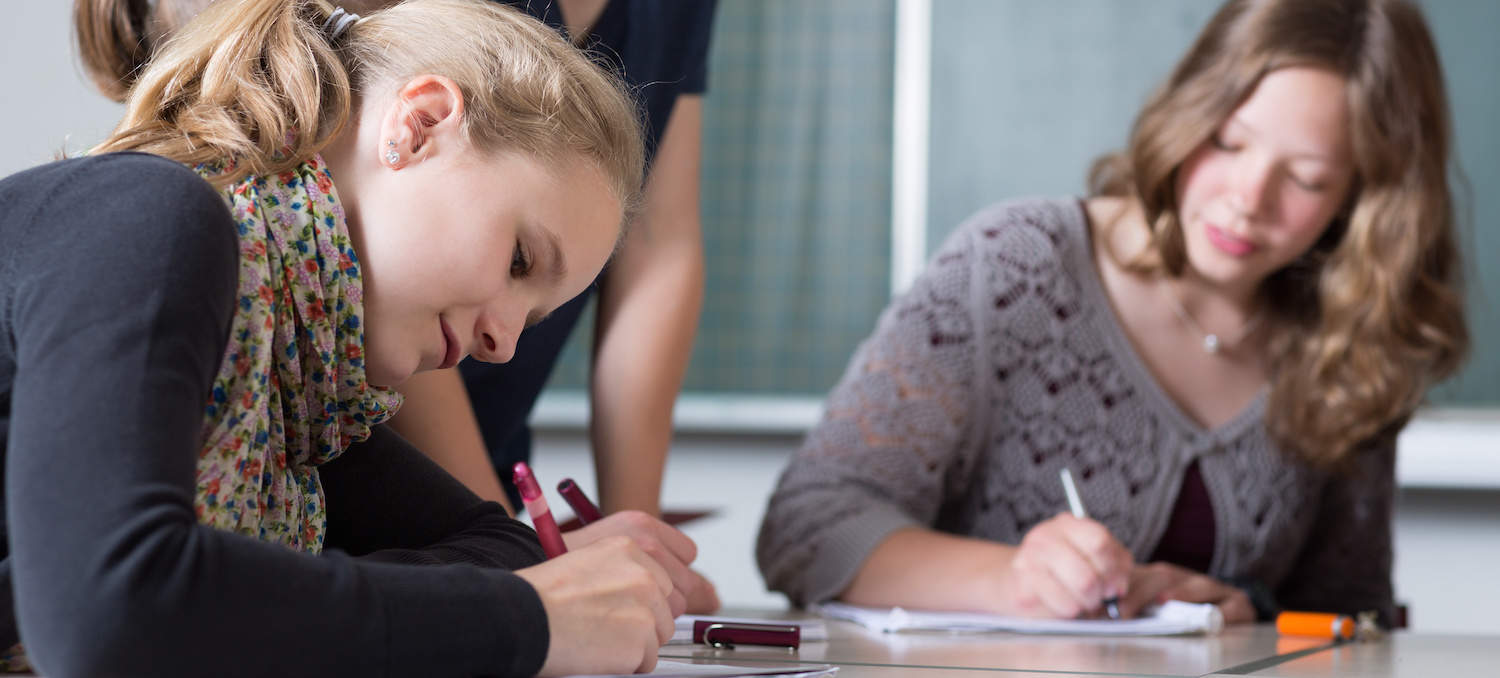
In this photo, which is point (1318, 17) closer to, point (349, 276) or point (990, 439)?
point (990, 439)

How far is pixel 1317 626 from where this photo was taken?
1.13 m

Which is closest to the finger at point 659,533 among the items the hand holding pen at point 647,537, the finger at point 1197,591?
the hand holding pen at point 647,537

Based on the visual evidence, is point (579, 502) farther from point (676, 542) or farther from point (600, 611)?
point (600, 611)

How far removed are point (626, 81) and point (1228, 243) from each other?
0.74m

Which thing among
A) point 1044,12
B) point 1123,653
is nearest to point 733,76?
point 1044,12

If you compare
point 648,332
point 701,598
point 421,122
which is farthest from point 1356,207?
point 421,122

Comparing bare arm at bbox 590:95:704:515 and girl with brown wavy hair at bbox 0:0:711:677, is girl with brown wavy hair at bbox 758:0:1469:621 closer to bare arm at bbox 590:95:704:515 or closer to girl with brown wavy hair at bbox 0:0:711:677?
bare arm at bbox 590:95:704:515

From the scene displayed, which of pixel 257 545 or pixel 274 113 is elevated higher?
pixel 274 113

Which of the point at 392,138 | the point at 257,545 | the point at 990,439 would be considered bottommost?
the point at 990,439

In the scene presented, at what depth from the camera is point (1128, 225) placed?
1.57 meters

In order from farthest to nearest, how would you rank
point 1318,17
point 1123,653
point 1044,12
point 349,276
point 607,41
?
1. point 1044,12
2. point 1318,17
3. point 607,41
4. point 1123,653
5. point 349,276

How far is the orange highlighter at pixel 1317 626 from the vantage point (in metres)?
1.10

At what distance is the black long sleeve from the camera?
1.49ft

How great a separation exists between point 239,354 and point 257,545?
13 cm
